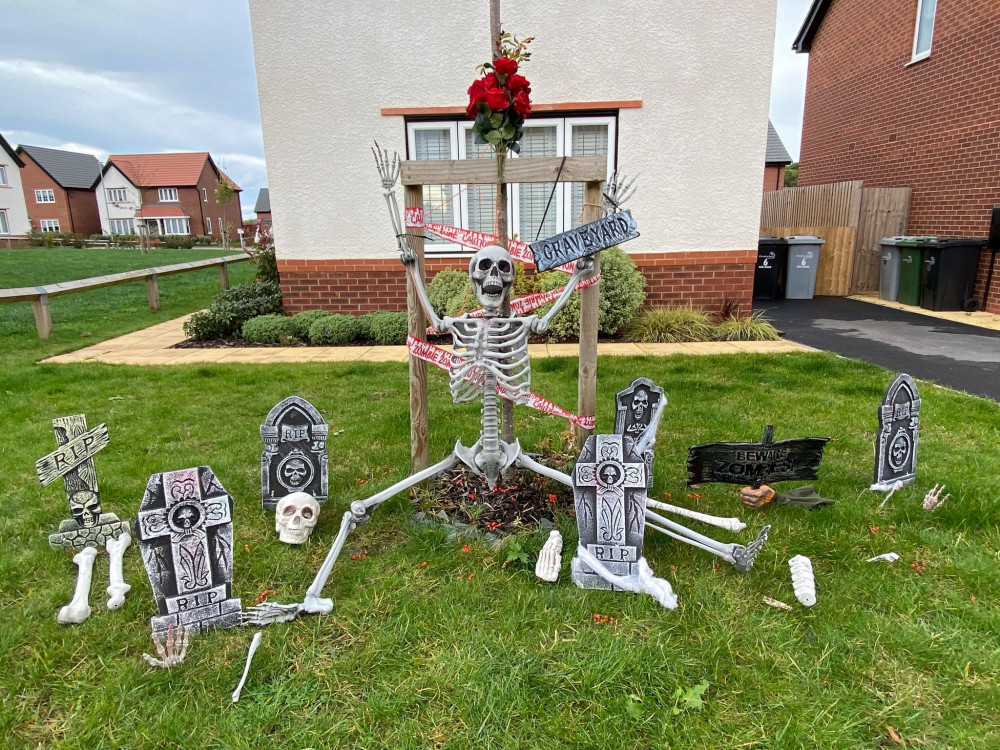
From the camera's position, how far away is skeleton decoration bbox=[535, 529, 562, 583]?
2633 mm

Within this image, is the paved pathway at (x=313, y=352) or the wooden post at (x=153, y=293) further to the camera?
the wooden post at (x=153, y=293)

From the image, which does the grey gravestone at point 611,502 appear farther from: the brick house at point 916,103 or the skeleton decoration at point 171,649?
the brick house at point 916,103

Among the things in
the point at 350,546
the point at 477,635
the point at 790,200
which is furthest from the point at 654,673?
the point at 790,200

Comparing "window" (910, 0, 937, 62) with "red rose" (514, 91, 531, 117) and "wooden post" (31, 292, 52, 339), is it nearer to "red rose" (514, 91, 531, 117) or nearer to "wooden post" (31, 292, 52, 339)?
"red rose" (514, 91, 531, 117)

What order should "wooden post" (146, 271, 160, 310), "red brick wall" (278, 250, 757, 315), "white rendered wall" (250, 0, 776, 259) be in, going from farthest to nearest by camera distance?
"wooden post" (146, 271, 160, 310), "red brick wall" (278, 250, 757, 315), "white rendered wall" (250, 0, 776, 259)

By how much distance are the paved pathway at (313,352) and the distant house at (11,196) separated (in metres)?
51.4

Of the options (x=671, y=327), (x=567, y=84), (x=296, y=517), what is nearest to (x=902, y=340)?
(x=671, y=327)

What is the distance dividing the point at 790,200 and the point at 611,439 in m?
13.6

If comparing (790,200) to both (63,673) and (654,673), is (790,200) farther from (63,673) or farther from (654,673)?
(63,673)

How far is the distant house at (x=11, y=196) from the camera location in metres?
47.3

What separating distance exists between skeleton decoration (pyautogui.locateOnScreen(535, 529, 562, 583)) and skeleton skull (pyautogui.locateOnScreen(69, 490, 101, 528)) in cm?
215

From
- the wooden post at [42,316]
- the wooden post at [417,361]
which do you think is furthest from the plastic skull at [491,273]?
the wooden post at [42,316]

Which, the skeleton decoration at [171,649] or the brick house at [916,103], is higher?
the brick house at [916,103]

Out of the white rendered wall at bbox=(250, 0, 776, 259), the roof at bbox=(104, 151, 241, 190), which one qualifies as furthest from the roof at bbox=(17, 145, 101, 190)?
the white rendered wall at bbox=(250, 0, 776, 259)
